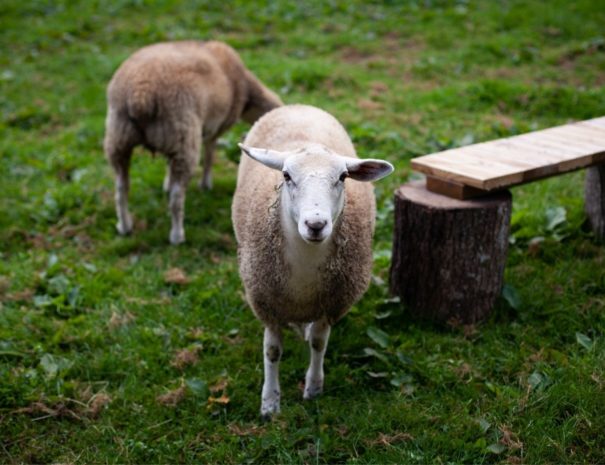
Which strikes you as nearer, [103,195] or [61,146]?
[103,195]

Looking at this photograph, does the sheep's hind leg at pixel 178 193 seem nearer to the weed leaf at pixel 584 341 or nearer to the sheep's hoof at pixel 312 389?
the sheep's hoof at pixel 312 389

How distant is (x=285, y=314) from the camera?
3318 mm

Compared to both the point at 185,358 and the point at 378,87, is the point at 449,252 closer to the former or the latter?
the point at 185,358

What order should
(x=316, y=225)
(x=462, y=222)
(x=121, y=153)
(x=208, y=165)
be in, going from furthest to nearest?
1. (x=208, y=165)
2. (x=121, y=153)
3. (x=462, y=222)
4. (x=316, y=225)

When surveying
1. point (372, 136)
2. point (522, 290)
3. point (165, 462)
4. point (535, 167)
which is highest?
point (535, 167)

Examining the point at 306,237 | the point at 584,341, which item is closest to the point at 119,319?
the point at 306,237

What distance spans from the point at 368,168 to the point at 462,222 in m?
1.04

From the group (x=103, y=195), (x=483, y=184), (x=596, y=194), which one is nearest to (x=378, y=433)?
(x=483, y=184)

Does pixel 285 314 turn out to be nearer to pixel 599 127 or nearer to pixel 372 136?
pixel 599 127

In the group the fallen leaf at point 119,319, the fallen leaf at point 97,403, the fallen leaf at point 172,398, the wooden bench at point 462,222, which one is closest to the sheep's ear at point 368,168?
the wooden bench at point 462,222

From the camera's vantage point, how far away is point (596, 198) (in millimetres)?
4613

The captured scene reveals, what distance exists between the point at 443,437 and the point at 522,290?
54.9 inches

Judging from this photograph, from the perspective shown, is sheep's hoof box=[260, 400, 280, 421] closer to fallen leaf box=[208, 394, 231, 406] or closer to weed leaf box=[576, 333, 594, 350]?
fallen leaf box=[208, 394, 231, 406]

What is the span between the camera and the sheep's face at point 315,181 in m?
2.71
